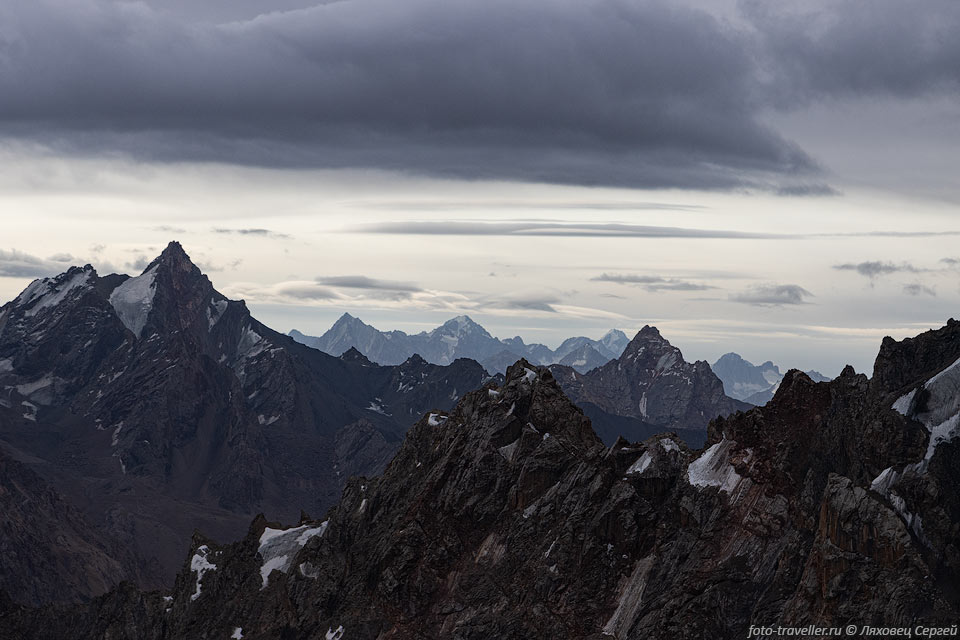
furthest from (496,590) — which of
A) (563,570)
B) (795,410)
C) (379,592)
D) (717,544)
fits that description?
(795,410)

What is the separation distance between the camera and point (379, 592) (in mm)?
164250

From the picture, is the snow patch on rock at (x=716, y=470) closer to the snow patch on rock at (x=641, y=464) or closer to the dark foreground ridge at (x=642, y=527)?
the dark foreground ridge at (x=642, y=527)

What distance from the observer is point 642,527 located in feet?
463

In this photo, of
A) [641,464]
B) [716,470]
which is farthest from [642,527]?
[716,470]

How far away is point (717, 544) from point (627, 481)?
2043 centimetres

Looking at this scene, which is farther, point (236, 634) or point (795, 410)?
point (236, 634)

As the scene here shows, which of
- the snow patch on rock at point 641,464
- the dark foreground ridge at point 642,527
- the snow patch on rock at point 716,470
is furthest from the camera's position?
the snow patch on rock at point 641,464

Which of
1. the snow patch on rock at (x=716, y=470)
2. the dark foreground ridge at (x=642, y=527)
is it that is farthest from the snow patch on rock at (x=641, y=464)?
the snow patch on rock at (x=716, y=470)

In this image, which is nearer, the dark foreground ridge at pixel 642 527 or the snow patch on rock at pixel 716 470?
the dark foreground ridge at pixel 642 527

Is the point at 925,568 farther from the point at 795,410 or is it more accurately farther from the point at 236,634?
the point at 236,634

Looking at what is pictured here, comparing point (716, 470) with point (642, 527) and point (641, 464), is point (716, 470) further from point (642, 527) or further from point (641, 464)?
point (641, 464)

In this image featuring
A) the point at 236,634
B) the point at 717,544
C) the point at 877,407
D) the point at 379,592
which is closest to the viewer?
the point at 877,407

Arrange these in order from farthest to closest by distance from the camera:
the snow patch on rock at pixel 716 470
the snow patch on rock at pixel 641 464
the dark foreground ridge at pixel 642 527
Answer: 1. the snow patch on rock at pixel 641 464
2. the snow patch on rock at pixel 716 470
3. the dark foreground ridge at pixel 642 527

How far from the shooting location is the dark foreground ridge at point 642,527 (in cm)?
10200
